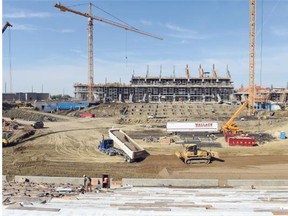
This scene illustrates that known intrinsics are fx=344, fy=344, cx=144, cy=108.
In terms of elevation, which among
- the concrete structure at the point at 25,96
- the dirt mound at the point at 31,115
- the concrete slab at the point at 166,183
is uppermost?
the concrete structure at the point at 25,96

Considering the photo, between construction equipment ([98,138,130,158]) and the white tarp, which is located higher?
the white tarp

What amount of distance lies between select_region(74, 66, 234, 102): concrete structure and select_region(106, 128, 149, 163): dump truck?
89.9m

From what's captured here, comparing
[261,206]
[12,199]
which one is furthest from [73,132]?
[261,206]

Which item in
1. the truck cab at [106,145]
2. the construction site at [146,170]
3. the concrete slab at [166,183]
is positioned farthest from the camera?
the truck cab at [106,145]

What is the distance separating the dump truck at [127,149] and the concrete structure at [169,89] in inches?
3538

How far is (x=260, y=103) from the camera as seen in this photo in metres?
93.0

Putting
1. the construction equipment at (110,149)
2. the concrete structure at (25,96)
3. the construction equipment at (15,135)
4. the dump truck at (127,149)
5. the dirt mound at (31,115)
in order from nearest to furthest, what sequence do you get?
the dump truck at (127,149), the construction equipment at (110,149), the construction equipment at (15,135), the dirt mound at (31,115), the concrete structure at (25,96)

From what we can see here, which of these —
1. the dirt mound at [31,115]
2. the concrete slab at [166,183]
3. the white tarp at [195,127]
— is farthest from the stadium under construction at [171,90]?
the concrete slab at [166,183]

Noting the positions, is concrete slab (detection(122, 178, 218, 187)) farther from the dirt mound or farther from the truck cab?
the dirt mound

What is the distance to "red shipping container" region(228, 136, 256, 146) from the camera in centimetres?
3532

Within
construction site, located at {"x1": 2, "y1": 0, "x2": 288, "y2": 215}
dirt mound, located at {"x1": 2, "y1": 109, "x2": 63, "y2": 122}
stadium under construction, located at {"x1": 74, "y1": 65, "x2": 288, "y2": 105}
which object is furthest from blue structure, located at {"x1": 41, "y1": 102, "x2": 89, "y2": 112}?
stadium under construction, located at {"x1": 74, "y1": 65, "x2": 288, "y2": 105}

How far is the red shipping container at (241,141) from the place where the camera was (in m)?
35.3

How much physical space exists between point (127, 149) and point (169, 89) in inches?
3772

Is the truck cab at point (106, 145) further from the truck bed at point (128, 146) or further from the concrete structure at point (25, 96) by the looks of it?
the concrete structure at point (25, 96)
